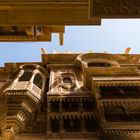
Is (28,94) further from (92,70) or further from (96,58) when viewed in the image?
(96,58)

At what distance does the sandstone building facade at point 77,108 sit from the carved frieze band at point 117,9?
278 inches

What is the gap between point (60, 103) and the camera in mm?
13547

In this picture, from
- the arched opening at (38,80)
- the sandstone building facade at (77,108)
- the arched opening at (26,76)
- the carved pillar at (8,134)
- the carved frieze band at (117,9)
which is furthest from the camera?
the arched opening at (38,80)

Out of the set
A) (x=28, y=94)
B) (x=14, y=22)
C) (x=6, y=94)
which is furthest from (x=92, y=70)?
(x=14, y=22)

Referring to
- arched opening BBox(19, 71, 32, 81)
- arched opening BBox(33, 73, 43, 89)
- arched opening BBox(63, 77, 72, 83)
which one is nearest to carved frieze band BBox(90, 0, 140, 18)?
arched opening BBox(19, 71, 32, 81)

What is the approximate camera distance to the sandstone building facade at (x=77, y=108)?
453 inches

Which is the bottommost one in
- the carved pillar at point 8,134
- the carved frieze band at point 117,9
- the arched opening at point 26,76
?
the carved pillar at point 8,134

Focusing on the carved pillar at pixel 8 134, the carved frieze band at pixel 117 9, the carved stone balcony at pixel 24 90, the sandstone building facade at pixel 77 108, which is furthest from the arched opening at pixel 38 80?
the carved frieze band at pixel 117 9

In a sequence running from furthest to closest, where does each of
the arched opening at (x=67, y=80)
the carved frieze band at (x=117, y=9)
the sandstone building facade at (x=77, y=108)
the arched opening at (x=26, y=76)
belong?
the arched opening at (x=67, y=80) < the arched opening at (x=26, y=76) < the sandstone building facade at (x=77, y=108) < the carved frieze band at (x=117, y=9)

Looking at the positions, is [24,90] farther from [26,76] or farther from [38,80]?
[38,80]

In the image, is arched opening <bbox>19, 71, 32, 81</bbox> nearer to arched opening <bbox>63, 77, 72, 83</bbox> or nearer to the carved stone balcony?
the carved stone balcony

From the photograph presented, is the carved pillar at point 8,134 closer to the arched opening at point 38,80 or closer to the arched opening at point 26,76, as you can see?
the arched opening at point 26,76

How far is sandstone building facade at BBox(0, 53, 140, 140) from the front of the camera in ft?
37.8

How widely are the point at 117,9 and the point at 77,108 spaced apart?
30.5 feet
